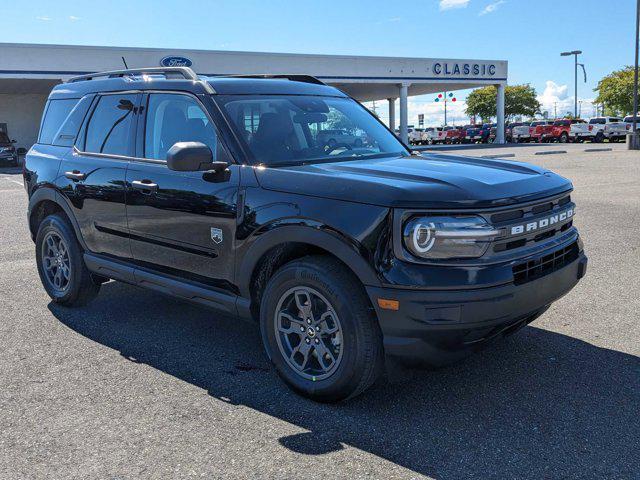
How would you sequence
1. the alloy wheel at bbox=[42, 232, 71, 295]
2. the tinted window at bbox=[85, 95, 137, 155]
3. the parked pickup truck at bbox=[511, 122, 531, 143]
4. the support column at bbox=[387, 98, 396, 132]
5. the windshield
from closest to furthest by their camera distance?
the windshield → the tinted window at bbox=[85, 95, 137, 155] → the alloy wheel at bbox=[42, 232, 71, 295] → the parked pickup truck at bbox=[511, 122, 531, 143] → the support column at bbox=[387, 98, 396, 132]

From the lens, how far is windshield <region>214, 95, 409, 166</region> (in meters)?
4.08

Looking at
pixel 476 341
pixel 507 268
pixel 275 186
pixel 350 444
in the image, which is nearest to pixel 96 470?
pixel 350 444

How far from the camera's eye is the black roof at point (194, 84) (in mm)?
4316

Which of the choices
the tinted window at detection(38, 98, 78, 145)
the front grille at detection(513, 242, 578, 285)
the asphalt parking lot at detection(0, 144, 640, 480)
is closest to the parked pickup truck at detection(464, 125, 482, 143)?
the asphalt parking lot at detection(0, 144, 640, 480)

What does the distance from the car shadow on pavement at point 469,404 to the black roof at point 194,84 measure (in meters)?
1.83

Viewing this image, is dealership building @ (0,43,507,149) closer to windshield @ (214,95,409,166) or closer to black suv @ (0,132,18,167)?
black suv @ (0,132,18,167)

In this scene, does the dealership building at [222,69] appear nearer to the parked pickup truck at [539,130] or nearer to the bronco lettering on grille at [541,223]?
the parked pickup truck at [539,130]

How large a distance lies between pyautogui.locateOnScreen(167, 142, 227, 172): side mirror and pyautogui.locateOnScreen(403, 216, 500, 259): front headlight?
1349 millimetres

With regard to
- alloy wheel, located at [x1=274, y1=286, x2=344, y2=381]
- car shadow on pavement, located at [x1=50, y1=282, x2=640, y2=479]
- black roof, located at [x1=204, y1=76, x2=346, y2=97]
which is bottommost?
car shadow on pavement, located at [x1=50, y1=282, x2=640, y2=479]

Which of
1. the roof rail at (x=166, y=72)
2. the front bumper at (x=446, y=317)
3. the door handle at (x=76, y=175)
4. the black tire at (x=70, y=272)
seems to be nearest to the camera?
the front bumper at (x=446, y=317)

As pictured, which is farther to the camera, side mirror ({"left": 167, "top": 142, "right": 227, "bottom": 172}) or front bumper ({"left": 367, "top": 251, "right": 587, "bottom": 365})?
side mirror ({"left": 167, "top": 142, "right": 227, "bottom": 172})

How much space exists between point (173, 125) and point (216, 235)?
0.99 meters

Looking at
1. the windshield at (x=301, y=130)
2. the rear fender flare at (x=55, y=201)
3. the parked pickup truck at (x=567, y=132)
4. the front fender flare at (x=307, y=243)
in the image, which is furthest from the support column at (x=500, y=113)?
the front fender flare at (x=307, y=243)

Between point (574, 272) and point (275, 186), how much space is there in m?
1.86
